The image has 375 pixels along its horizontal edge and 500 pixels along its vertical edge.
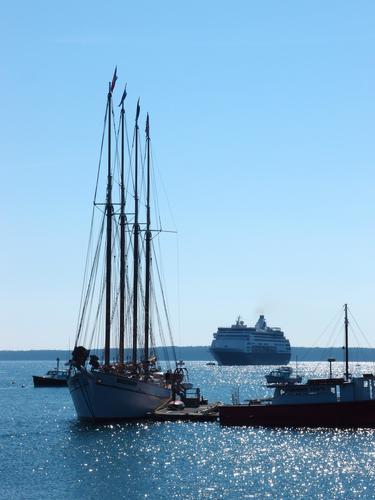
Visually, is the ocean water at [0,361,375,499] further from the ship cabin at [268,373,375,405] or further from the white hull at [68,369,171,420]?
the ship cabin at [268,373,375,405]

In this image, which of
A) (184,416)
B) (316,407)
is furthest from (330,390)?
(184,416)

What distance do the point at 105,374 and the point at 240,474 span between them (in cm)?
2391

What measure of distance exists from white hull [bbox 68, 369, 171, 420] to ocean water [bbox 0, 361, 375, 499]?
1268mm

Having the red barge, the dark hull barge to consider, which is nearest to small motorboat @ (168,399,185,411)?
the dark hull barge

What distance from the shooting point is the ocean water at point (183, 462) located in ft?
185

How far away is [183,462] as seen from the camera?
67.2 m

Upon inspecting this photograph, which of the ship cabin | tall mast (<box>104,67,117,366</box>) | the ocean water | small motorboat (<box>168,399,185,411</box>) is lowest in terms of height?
the ocean water

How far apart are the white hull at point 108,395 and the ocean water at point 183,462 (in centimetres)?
127

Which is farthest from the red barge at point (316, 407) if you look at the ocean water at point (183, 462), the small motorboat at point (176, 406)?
the small motorboat at point (176, 406)

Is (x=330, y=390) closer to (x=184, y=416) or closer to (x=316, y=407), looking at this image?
(x=316, y=407)

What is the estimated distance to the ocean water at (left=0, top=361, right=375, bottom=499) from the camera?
56.3 m

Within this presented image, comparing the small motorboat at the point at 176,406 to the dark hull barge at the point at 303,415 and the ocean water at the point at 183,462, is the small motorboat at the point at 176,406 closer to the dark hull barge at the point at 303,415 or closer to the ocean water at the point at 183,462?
the ocean water at the point at 183,462

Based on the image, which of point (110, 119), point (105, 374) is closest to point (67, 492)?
point (105, 374)

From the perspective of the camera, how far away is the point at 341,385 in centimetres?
8312
